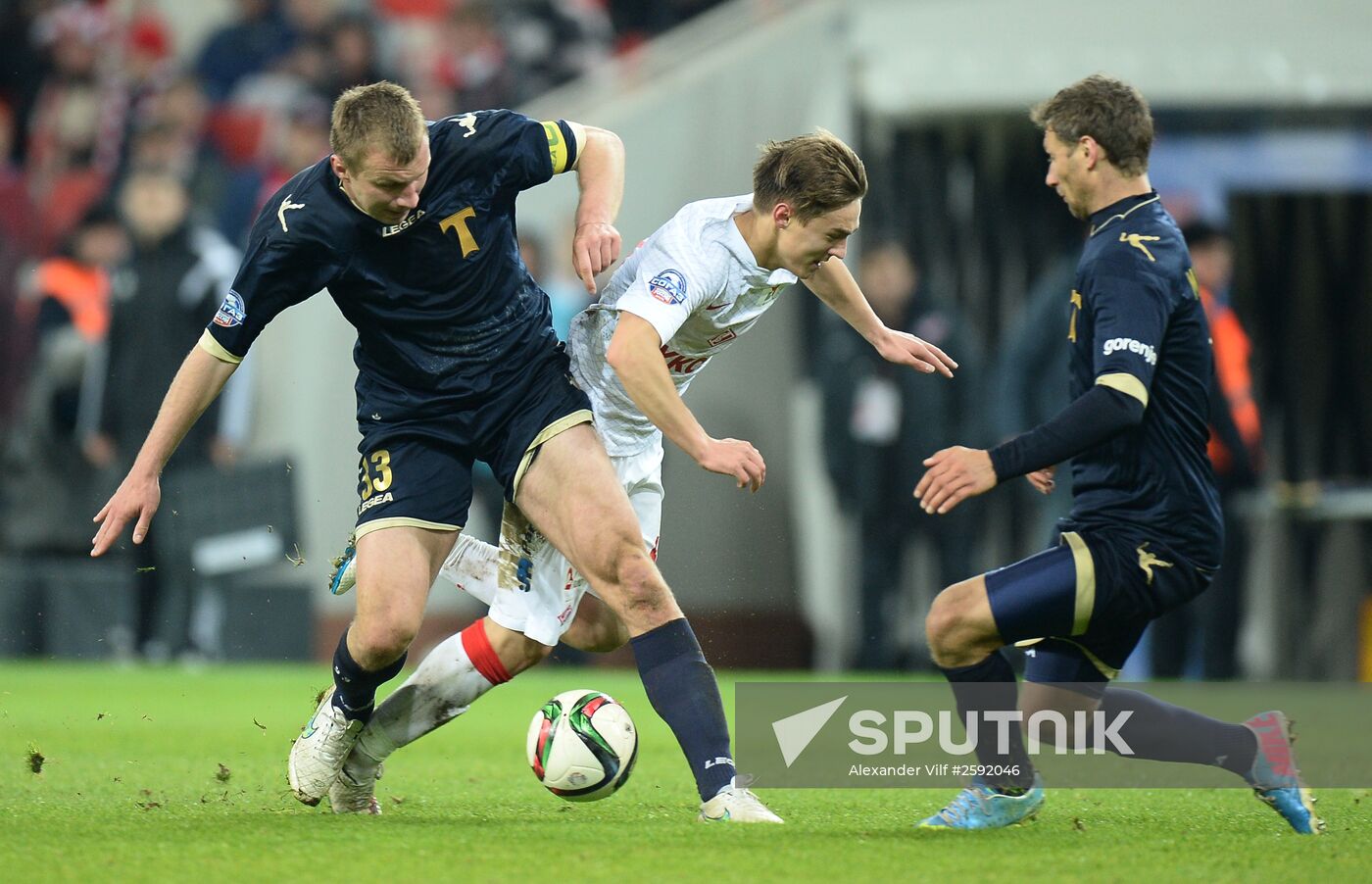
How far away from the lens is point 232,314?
15.9 ft

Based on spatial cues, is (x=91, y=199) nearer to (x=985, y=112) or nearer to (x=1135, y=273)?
(x=985, y=112)

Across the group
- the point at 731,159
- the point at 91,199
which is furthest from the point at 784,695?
the point at 91,199

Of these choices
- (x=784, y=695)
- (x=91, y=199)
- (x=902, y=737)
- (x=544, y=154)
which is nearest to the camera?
(x=544, y=154)

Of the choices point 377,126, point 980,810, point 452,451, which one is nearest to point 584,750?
Answer: point 452,451

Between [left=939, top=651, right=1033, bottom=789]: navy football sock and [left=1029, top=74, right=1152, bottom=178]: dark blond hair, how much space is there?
142 cm

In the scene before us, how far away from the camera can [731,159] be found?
1153 centimetres

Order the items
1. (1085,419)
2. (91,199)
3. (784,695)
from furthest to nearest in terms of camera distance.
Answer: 1. (91,199)
2. (784,695)
3. (1085,419)

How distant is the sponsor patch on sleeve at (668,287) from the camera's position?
4746mm

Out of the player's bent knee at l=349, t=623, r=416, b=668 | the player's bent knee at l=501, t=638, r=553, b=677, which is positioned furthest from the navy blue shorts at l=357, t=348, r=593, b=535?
Answer: the player's bent knee at l=501, t=638, r=553, b=677

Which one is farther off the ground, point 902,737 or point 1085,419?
point 1085,419

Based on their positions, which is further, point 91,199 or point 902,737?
point 91,199

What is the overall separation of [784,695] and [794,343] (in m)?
3.56

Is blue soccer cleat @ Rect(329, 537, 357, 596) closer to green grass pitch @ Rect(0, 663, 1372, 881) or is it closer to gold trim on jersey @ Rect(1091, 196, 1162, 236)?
green grass pitch @ Rect(0, 663, 1372, 881)

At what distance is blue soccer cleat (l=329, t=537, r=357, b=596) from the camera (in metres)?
5.23
